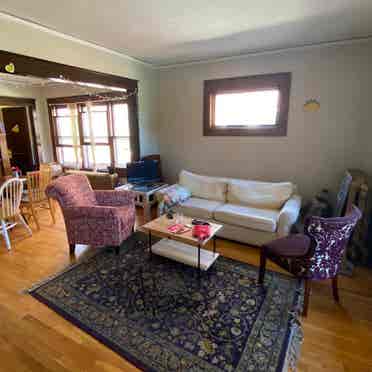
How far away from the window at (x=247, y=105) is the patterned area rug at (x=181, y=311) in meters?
2.17

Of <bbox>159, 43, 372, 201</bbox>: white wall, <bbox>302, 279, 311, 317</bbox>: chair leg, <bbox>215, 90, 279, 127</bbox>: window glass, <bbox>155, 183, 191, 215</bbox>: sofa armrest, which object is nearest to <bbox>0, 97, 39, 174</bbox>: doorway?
<bbox>159, 43, 372, 201</bbox>: white wall

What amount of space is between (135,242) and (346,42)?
3.81m

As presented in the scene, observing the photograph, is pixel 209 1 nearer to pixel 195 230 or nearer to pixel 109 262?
pixel 195 230

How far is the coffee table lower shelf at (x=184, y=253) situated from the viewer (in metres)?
2.45

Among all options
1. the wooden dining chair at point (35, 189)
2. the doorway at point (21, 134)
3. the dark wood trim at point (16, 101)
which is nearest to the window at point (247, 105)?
the wooden dining chair at point (35, 189)

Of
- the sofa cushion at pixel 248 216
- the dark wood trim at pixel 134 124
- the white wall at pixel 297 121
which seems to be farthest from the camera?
the dark wood trim at pixel 134 124

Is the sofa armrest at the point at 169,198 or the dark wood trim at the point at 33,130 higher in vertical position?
the dark wood trim at the point at 33,130

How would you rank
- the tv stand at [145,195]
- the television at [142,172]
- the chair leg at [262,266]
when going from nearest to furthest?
the chair leg at [262,266], the tv stand at [145,195], the television at [142,172]

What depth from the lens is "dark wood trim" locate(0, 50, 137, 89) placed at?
2.47 meters

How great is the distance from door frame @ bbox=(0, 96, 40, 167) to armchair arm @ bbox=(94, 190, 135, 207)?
3921 mm

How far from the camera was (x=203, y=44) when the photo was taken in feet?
10.6

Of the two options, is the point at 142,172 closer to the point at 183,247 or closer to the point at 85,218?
the point at 85,218

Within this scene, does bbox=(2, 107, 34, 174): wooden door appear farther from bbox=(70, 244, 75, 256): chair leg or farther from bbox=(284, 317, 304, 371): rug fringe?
bbox=(284, 317, 304, 371): rug fringe

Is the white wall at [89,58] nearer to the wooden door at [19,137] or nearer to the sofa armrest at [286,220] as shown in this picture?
the sofa armrest at [286,220]
